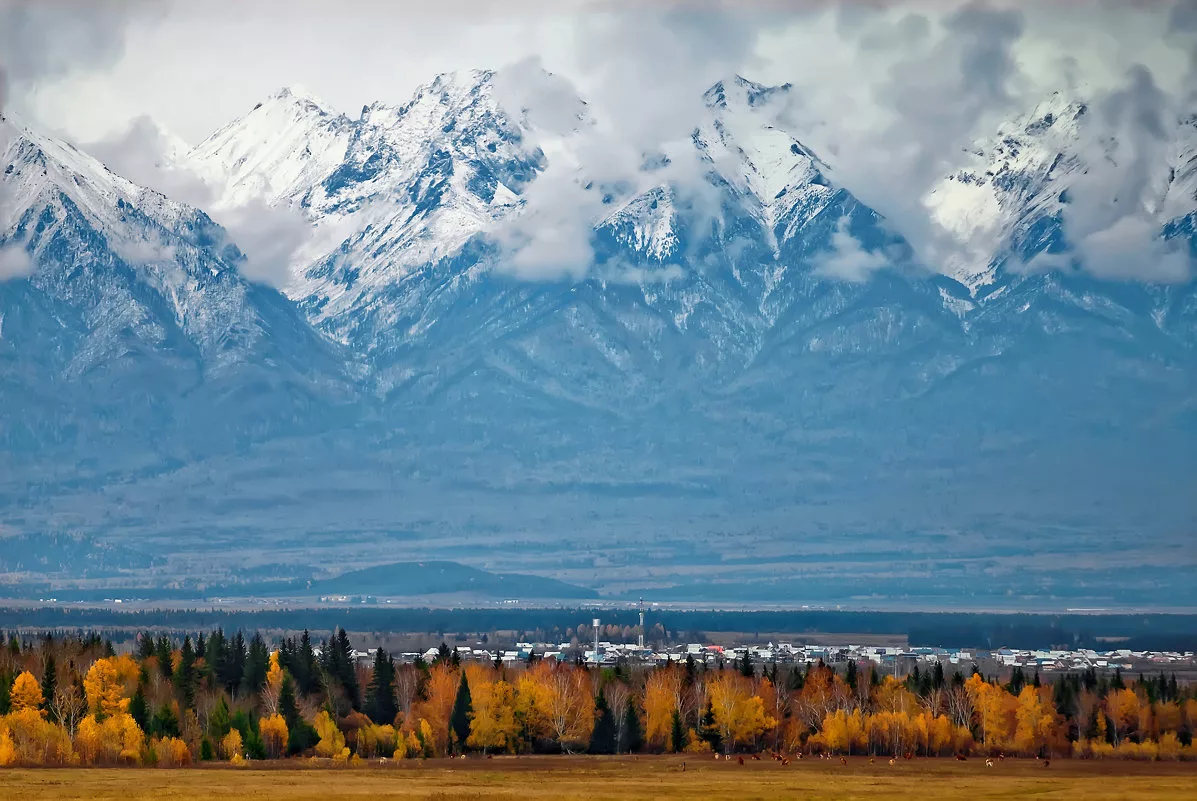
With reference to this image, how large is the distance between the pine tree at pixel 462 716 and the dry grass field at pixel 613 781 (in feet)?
29.8

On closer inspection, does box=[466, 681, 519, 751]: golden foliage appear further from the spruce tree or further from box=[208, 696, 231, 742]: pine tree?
the spruce tree

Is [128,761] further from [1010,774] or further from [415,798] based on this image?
[1010,774]

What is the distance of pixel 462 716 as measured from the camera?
198250 mm

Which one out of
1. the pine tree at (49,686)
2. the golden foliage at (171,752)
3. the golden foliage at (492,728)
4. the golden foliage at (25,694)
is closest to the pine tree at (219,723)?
the golden foliage at (171,752)

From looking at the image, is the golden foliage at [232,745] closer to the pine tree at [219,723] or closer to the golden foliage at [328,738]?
the pine tree at [219,723]

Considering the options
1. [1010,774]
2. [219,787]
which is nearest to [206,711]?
[219,787]

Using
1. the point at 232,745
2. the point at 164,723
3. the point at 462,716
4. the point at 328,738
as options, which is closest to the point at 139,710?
the point at 164,723

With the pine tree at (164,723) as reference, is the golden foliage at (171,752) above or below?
below

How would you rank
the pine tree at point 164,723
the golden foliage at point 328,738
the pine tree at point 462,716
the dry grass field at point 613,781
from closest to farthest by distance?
the dry grass field at point 613,781 < the pine tree at point 164,723 < the golden foliage at point 328,738 < the pine tree at point 462,716

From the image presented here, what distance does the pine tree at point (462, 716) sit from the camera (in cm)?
19738

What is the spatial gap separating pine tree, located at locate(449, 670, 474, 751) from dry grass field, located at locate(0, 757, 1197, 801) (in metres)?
9.10

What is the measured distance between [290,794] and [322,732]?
2012 inches

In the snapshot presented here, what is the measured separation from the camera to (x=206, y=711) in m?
198

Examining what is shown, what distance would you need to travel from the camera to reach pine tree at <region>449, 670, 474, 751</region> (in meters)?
197
